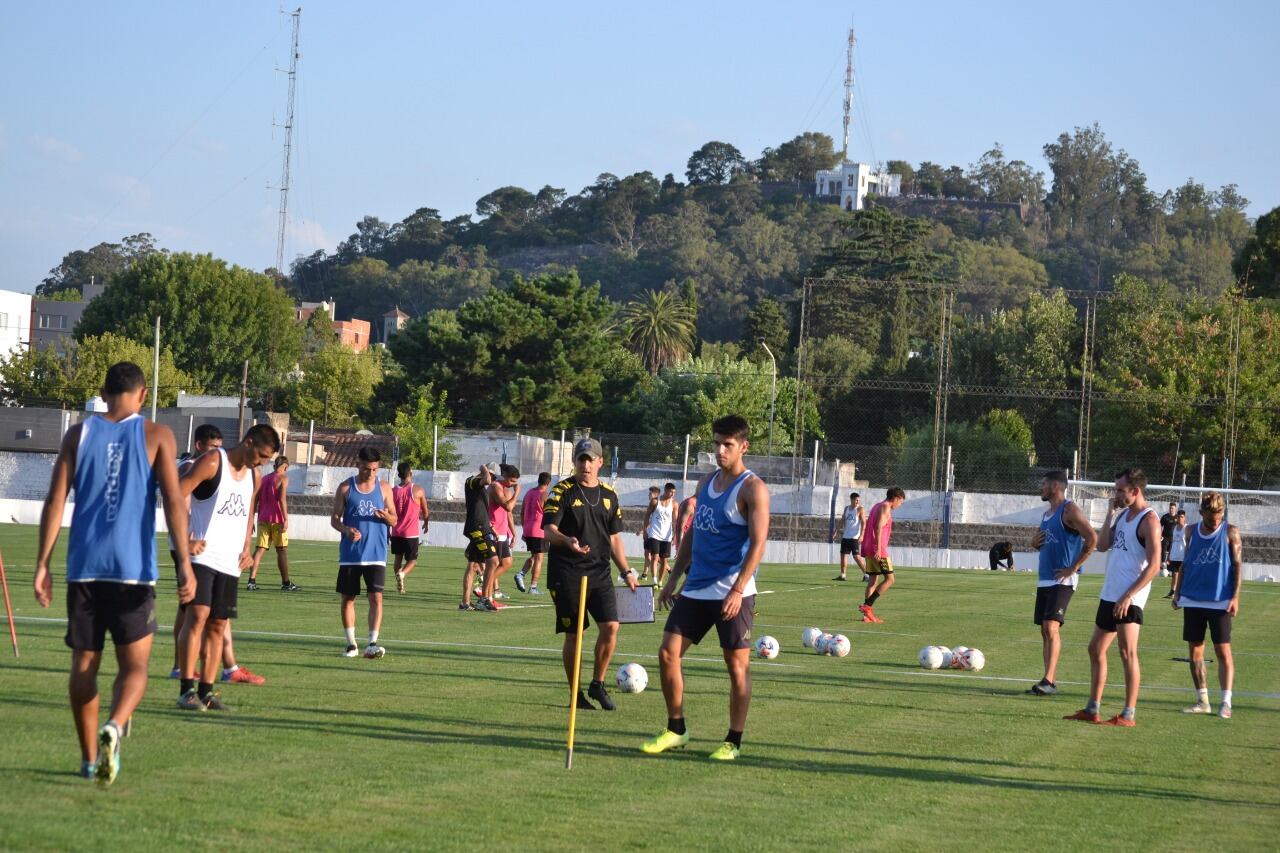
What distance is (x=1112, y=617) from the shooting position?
38.6 ft

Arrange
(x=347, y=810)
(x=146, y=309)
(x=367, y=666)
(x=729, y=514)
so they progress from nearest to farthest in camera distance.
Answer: (x=347, y=810) < (x=729, y=514) < (x=367, y=666) < (x=146, y=309)

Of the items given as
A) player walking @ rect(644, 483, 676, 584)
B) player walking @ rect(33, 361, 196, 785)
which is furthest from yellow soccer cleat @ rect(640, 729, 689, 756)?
player walking @ rect(644, 483, 676, 584)

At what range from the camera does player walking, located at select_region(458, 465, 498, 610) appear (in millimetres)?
20547

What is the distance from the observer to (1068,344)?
263 ft

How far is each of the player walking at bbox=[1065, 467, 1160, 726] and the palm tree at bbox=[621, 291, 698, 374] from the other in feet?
351

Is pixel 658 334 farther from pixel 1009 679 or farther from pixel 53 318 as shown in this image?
pixel 1009 679

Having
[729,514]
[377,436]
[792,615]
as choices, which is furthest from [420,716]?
[377,436]

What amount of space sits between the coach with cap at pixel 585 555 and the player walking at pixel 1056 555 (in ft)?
13.2

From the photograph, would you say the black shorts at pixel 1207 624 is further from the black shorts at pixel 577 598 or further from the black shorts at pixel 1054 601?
the black shorts at pixel 577 598

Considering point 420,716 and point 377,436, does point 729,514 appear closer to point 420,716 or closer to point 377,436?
point 420,716

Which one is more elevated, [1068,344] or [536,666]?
[1068,344]

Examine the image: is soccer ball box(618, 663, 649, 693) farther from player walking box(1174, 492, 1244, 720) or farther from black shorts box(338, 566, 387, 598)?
player walking box(1174, 492, 1244, 720)

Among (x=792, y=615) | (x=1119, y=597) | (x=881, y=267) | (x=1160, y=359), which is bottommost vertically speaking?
(x=792, y=615)

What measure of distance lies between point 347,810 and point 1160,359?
6149 cm
